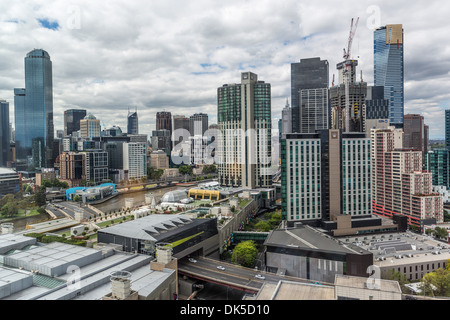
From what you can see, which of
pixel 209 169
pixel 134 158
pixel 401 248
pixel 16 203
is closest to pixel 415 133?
pixel 209 169

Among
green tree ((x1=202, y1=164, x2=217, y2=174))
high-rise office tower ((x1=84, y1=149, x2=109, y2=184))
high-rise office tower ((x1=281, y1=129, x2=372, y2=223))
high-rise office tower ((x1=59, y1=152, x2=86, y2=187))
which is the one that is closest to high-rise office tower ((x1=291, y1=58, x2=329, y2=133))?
green tree ((x1=202, y1=164, x2=217, y2=174))

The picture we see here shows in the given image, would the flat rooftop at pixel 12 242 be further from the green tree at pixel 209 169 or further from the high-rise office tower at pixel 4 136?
the high-rise office tower at pixel 4 136

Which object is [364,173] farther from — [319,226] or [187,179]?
[187,179]

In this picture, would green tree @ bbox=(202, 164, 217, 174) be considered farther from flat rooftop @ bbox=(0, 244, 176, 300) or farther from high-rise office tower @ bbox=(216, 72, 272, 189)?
flat rooftop @ bbox=(0, 244, 176, 300)

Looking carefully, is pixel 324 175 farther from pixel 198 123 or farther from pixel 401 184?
pixel 198 123

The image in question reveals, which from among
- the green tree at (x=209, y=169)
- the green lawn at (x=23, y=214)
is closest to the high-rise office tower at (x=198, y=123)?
the green tree at (x=209, y=169)

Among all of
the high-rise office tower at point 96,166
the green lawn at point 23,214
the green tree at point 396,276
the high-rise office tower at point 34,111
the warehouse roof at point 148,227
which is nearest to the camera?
the green tree at point 396,276
